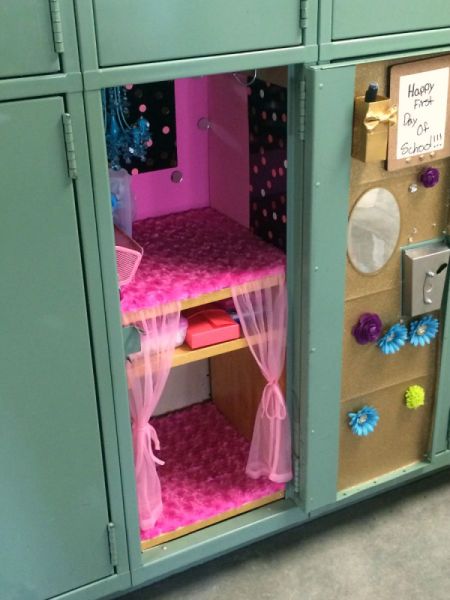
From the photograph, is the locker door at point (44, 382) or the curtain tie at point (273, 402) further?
the curtain tie at point (273, 402)

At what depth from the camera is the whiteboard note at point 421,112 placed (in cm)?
150

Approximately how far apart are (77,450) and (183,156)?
2.58ft

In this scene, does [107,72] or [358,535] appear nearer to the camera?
[107,72]

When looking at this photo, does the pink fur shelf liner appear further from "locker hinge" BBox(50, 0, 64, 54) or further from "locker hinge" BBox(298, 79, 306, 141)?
"locker hinge" BBox(50, 0, 64, 54)

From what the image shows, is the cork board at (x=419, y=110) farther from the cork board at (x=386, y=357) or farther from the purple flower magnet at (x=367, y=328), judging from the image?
the purple flower magnet at (x=367, y=328)

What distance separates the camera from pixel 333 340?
1633 millimetres

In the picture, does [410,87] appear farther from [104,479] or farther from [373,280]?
[104,479]

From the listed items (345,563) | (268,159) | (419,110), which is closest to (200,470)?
(345,563)

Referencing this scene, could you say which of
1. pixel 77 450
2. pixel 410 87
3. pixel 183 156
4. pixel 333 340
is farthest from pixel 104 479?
pixel 410 87

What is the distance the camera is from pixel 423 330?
68.3 inches

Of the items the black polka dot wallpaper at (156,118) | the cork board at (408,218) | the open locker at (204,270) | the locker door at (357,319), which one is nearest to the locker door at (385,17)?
the locker door at (357,319)

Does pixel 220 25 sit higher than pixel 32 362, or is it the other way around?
pixel 220 25

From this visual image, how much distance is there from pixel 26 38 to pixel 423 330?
1073 millimetres

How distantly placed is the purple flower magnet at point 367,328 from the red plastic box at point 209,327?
0.26 metres
